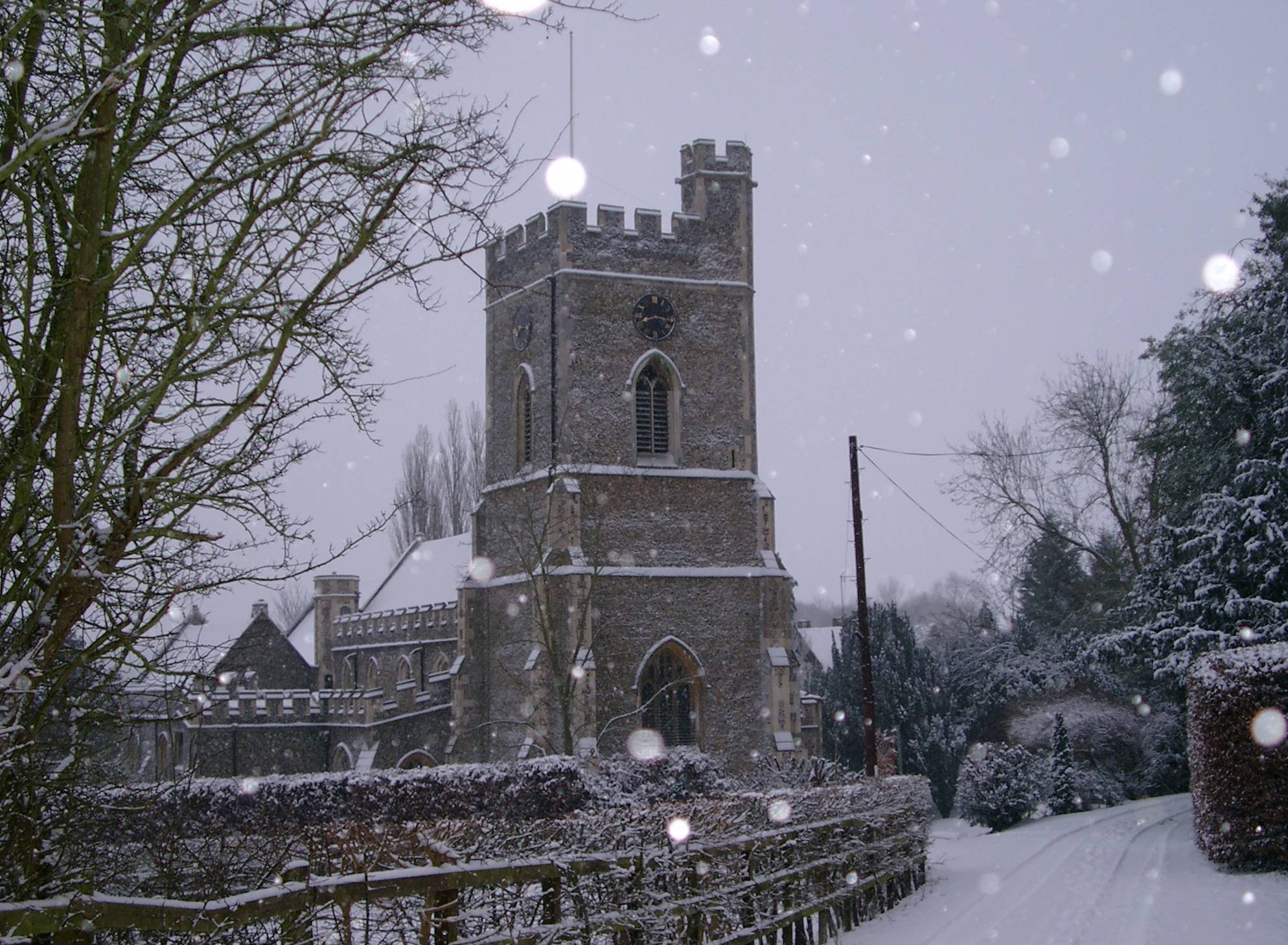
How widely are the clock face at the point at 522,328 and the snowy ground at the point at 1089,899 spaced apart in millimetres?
12450

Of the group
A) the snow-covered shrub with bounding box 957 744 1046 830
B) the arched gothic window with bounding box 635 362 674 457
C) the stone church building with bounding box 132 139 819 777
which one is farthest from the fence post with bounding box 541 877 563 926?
the snow-covered shrub with bounding box 957 744 1046 830

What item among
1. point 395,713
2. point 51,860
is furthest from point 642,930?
point 395,713

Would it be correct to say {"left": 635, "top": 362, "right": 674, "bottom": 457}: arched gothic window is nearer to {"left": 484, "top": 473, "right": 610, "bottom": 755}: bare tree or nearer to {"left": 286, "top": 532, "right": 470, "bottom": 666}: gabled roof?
{"left": 484, "top": 473, "right": 610, "bottom": 755}: bare tree

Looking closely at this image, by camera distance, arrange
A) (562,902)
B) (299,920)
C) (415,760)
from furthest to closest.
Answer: (415,760) < (562,902) < (299,920)

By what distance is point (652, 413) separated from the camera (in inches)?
940

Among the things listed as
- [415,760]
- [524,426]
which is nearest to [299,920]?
[524,426]

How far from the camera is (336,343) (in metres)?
5.30

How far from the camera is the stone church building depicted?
22.8 metres

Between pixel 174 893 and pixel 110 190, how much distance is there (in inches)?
98.2

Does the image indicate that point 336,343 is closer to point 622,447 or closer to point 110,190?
point 110,190

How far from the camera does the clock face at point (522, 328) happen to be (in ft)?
80.5

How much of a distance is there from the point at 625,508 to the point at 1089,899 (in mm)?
12745

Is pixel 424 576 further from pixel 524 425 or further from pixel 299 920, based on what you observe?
pixel 299 920

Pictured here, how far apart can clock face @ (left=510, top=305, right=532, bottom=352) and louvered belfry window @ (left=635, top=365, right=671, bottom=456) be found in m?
2.51
